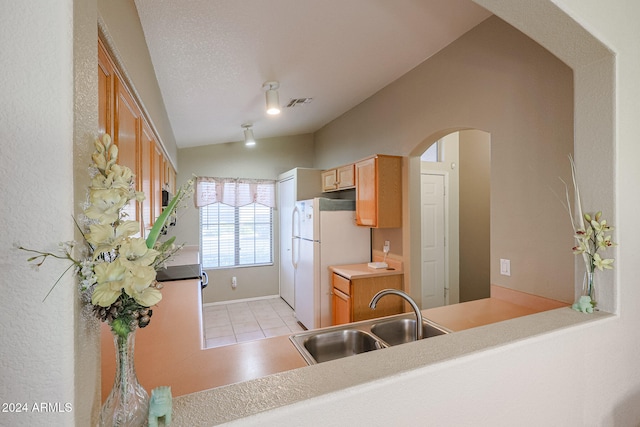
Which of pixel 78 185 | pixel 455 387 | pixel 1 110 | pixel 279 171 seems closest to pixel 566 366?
pixel 455 387

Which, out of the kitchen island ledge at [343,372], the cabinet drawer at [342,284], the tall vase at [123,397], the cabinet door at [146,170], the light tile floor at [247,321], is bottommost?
the light tile floor at [247,321]

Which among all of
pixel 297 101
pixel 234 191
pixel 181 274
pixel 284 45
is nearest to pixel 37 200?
pixel 284 45

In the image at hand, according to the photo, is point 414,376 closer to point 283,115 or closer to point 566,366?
point 566,366

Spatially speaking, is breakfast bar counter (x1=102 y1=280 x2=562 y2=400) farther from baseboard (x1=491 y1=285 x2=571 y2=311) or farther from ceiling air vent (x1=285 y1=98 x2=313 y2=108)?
ceiling air vent (x1=285 y1=98 x2=313 y2=108)

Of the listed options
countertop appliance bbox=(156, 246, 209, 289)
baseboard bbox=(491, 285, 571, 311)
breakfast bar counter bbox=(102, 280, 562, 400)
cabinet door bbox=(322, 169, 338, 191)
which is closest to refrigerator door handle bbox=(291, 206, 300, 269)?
cabinet door bbox=(322, 169, 338, 191)

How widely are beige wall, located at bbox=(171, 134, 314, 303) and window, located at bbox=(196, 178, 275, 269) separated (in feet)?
0.38

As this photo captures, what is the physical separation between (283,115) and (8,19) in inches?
138

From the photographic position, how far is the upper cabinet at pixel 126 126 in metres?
1.01

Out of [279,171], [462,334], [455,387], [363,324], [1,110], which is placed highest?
[279,171]

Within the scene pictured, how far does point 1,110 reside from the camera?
1.66 ft

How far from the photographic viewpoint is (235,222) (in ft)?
16.8

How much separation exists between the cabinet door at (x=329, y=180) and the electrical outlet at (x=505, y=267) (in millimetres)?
2299

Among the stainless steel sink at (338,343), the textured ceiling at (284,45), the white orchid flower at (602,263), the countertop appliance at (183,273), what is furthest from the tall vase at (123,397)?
the countertop appliance at (183,273)

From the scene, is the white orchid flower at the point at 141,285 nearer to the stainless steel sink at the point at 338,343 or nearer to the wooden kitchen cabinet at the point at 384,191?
the stainless steel sink at the point at 338,343
